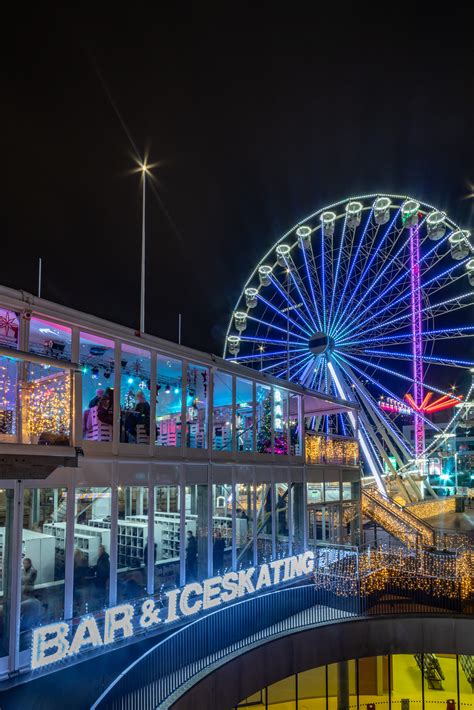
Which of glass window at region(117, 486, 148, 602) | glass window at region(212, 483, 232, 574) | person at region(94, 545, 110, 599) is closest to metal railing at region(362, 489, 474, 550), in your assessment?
glass window at region(212, 483, 232, 574)

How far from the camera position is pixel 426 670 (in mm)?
19781

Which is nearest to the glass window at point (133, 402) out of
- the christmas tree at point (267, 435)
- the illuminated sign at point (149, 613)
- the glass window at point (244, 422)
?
the glass window at point (244, 422)

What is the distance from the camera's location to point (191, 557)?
12.2m

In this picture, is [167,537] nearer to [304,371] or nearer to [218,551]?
[218,551]

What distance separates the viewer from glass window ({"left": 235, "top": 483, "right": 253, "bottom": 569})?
44.5 feet

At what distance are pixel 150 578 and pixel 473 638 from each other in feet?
33.0

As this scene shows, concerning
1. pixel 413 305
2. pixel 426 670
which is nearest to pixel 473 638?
pixel 426 670

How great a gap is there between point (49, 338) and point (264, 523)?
314 inches

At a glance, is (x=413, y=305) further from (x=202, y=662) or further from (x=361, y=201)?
(x=202, y=662)

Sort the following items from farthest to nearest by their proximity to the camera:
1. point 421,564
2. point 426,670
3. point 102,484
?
point 426,670, point 421,564, point 102,484

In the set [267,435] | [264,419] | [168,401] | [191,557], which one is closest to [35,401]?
[168,401]

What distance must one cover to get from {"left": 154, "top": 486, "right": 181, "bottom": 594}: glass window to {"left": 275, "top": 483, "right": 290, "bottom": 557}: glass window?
3649 millimetres

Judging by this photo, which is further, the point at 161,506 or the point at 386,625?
the point at 386,625

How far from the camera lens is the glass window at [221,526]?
504 inches
